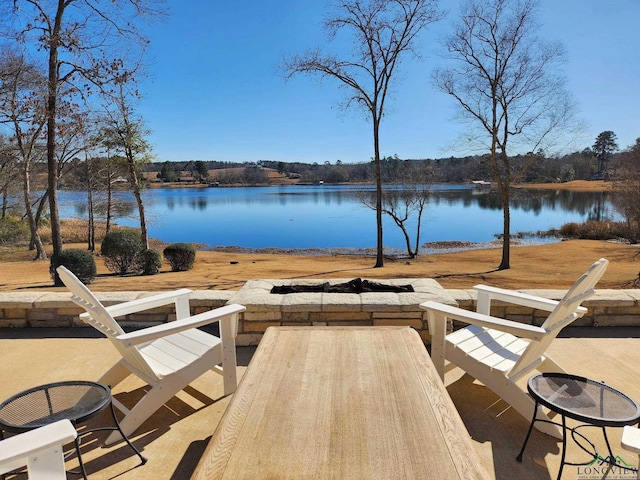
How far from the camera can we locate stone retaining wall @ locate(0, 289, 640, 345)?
3254mm

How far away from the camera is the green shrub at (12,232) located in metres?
17.3

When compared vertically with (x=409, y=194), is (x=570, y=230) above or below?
below

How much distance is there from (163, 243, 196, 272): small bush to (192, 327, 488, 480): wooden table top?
8.96 m

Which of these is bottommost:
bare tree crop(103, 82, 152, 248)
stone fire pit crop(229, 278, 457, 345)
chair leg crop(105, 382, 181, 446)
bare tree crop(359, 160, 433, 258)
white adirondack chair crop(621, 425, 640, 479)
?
chair leg crop(105, 382, 181, 446)

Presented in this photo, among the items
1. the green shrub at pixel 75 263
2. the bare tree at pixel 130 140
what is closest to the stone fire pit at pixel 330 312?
the green shrub at pixel 75 263

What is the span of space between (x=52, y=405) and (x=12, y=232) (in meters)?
19.9

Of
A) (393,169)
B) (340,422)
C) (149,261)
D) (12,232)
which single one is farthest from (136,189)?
(393,169)

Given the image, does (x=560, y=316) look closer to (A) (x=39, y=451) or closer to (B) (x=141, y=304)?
(A) (x=39, y=451)

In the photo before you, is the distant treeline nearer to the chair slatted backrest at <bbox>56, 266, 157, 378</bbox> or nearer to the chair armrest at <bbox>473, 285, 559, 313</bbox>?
the chair armrest at <bbox>473, 285, 559, 313</bbox>

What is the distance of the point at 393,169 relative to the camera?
72.1 feet

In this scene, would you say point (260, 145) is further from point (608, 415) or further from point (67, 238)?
point (608, 415)

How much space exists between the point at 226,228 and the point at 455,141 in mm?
21035

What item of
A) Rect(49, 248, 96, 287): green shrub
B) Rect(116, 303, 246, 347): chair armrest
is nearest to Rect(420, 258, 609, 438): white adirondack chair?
Rect(116, 303, 246, 347): chair armrest

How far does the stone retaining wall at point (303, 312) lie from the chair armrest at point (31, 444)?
6.71 ft
